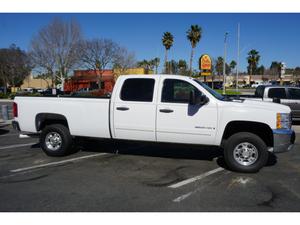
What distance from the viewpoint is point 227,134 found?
625 centimetres

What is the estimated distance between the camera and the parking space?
4.31m

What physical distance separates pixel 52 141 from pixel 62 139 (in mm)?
359

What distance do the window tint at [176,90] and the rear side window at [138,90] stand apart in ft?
1.01

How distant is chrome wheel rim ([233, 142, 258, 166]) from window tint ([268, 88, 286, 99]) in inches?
285

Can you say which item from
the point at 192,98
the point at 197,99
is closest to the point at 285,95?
the point at 197,99

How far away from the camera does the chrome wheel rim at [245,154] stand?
590cm

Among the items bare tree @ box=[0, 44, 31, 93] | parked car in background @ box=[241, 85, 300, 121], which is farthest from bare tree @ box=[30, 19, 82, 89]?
parked car in background @ box=[241, 85, 300, 121]

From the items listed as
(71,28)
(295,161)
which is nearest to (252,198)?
(295,161)

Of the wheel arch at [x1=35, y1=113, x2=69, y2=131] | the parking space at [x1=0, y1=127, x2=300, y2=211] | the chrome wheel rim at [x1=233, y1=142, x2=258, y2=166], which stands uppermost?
the wheel arch at [x1=35, y1=113, x2=69, y2=131]

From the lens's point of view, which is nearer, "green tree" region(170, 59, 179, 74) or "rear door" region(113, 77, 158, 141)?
"rear door" region(113, 77, 158, 141)

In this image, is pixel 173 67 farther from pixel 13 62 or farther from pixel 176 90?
pixel 176 90

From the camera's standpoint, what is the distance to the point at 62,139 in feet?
22.9

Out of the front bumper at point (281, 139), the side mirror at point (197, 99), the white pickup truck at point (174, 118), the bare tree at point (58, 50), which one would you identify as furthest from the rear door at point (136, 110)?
the bare tree at point (58, 50)

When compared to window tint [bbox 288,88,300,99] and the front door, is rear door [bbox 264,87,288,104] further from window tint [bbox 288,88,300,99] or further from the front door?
the front door
